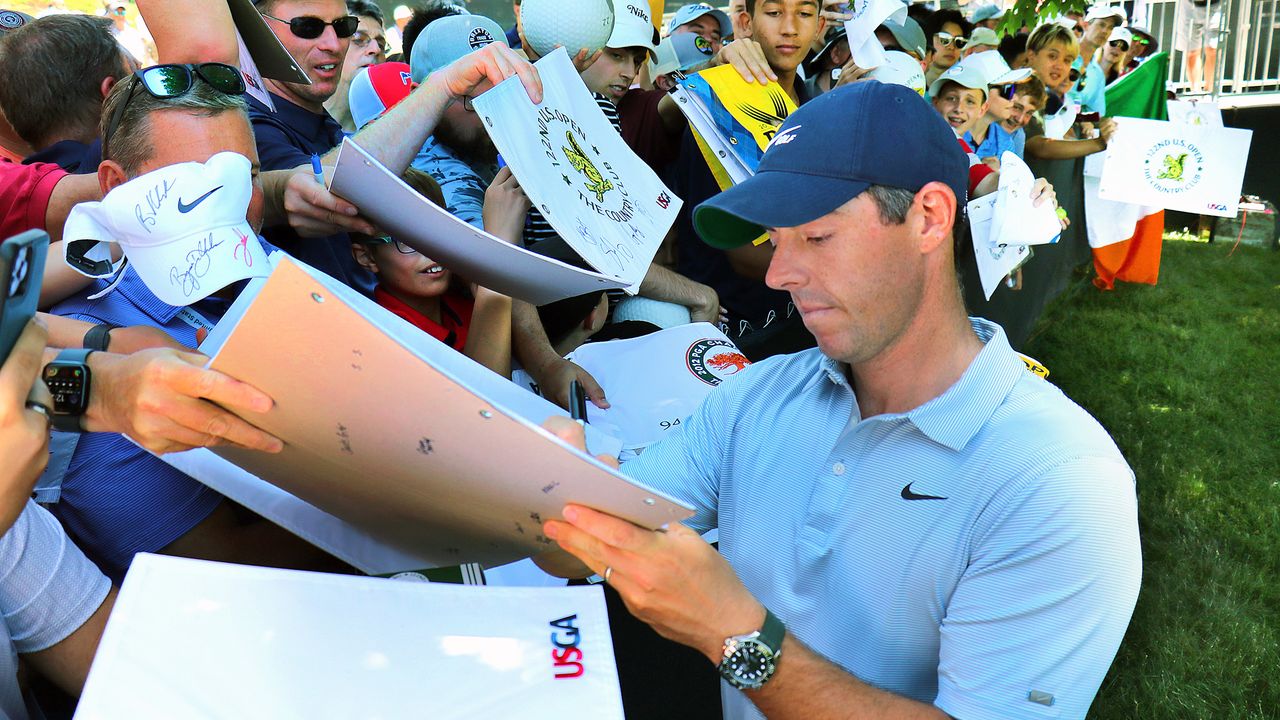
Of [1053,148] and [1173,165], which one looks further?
[1053,148]

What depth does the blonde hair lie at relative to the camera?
7215mm

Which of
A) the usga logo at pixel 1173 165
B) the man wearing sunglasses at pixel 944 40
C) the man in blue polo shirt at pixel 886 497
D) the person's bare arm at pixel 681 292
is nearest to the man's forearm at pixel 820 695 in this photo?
the man in blue polo shirt at pixel 886 497

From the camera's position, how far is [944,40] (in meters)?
7.16

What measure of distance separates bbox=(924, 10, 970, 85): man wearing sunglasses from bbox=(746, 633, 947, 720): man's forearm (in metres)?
6.21

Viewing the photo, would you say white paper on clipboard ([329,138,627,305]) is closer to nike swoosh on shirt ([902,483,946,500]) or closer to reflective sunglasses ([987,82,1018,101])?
nike swoosh on shirt ([902,483,946,500])

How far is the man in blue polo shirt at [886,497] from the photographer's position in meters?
1.49

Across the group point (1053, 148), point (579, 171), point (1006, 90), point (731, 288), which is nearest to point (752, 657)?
point (579, 171)

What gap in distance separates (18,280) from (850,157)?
49.0 inches

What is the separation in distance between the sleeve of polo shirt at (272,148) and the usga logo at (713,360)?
1181 mm

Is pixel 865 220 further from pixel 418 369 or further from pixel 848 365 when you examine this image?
pixel 418 369

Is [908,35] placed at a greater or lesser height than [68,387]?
lesser

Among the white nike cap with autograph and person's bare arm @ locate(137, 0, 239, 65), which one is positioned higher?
person's bare arm @ locate(137, 0, 239, 65)
